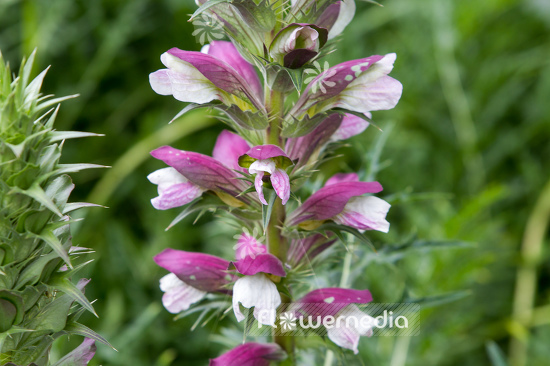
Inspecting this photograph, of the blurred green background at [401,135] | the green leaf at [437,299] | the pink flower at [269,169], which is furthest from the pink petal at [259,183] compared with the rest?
the blurred green background at [401,135]

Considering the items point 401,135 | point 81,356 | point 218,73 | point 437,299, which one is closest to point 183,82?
point 218,73

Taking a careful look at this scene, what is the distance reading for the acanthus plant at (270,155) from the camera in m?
0.48

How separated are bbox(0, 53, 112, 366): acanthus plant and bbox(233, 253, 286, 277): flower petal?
13 centimetres

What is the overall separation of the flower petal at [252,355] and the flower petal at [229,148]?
17 cm

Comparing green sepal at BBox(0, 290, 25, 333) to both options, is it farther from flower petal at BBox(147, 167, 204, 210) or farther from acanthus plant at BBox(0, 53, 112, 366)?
flower petal at BBox(147, 167, 204, 210)

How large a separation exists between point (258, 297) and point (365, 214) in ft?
0.38

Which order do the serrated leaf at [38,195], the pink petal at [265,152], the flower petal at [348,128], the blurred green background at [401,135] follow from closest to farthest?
the serrated leaf at [38,195], the pink petal at [265,152], the flower petal at [348,128], the blurred green background at [401,135]

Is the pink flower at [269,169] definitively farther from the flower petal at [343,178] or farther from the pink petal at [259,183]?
the flower petal at [343,178]

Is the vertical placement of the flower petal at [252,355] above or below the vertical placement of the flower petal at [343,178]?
below

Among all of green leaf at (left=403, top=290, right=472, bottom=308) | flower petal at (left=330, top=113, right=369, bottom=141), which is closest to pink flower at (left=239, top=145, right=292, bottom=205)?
flower petal at (left=330, top=113, right=369, bottom=141)

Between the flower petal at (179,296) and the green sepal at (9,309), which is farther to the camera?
the flower petal at (179,296)

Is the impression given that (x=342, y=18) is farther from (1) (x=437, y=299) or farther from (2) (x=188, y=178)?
(1) (x=437, y=299)

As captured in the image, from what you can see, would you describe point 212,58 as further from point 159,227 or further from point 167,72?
point 159,227

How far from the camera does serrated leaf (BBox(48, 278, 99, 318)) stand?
408 mm
